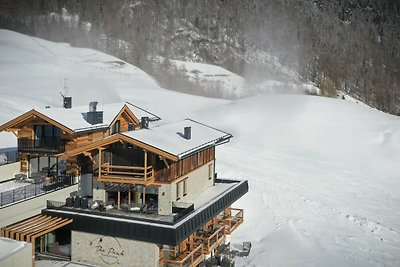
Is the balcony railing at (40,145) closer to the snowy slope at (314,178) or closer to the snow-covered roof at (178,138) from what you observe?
the snow-covered roof at (178,138)

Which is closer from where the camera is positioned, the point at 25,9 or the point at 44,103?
the point at 44,103

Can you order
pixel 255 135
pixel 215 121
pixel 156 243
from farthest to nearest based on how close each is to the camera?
pixel 215 121 → pixel 255 135 → pixel 156 243

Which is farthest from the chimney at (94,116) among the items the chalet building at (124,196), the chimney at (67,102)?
the chimney at (67,102)

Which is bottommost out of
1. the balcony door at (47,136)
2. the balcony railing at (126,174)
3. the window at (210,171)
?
the window at (210,171)

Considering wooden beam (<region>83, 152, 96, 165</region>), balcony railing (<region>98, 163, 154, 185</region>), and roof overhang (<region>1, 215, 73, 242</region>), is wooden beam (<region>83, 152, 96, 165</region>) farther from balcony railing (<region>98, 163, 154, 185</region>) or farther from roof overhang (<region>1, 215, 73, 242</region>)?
roof overhang (<region>1, 215, 73, 242</region>)

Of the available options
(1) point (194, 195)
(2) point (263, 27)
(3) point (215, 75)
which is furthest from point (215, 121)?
(2) point (263, 27)

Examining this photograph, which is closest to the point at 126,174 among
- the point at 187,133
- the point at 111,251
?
the point at 111,251

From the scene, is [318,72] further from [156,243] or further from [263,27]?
[156,243]
